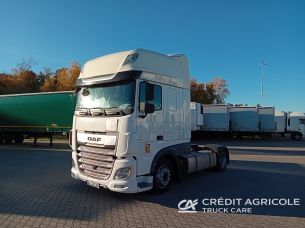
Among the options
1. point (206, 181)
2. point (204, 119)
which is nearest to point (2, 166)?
point (206, 181)

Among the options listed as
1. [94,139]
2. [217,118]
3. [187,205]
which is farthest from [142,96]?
[217,118]

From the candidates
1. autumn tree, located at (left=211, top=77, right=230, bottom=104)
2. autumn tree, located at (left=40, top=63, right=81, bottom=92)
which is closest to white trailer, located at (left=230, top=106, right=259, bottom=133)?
autumn tree, located at (left=40, top=63, right=81, bottom=92)

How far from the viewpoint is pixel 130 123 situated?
21.9 feet

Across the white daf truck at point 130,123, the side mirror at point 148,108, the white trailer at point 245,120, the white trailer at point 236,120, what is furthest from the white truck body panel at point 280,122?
the side mirror at point 148,108

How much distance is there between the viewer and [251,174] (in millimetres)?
10734

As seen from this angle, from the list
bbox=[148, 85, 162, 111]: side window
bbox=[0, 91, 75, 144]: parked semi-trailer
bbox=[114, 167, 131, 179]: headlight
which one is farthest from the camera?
bbox=[0, 91, 75, 144]: parked semi-trailer

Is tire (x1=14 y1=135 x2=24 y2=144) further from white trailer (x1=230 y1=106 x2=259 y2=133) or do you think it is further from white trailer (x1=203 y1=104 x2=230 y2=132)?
white trailer (x1=230 y1=106 x2=259 y2=133)

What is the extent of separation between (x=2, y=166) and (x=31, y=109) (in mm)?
9325

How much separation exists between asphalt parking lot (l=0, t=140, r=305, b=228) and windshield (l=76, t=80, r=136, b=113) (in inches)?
88.0

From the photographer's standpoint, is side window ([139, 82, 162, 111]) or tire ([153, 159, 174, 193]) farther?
tire ([153, 159, 174, 193])

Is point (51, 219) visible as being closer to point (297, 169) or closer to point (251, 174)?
point (251, 174)

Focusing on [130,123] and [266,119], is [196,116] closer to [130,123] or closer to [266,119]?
[266,119]

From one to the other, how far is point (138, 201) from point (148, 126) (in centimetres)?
178

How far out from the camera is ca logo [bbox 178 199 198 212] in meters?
6.55
